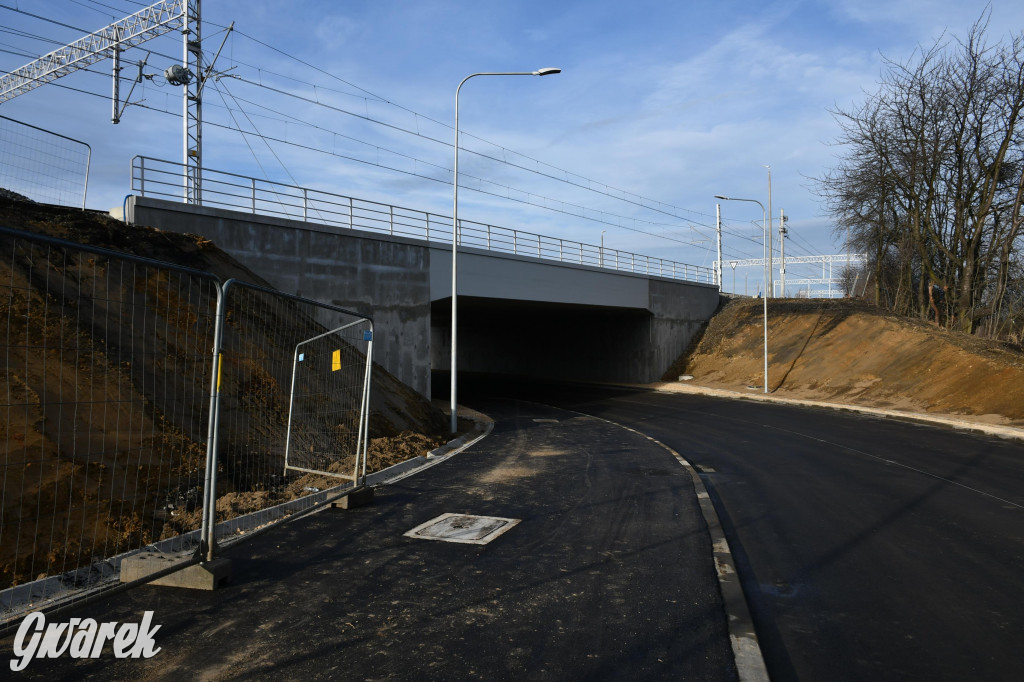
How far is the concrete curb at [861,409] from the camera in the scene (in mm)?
17902

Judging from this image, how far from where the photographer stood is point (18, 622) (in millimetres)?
4434

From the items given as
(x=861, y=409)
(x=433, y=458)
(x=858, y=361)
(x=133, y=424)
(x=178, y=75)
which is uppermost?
(x=178, y=75)

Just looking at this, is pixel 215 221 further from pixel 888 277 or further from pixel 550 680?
pixel 888 277

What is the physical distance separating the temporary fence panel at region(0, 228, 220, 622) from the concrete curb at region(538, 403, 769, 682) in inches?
194

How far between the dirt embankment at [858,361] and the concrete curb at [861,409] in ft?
3.44

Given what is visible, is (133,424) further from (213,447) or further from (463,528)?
(463,528)

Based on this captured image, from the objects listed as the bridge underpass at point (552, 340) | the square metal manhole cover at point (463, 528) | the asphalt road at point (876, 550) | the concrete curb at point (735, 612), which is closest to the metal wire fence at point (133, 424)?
the square metal manhole cover at point (463, 528)

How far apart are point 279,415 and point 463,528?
4839 millimetres

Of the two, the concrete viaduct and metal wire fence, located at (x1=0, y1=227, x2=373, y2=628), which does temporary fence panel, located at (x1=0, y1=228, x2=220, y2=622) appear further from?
the concrete viaduct

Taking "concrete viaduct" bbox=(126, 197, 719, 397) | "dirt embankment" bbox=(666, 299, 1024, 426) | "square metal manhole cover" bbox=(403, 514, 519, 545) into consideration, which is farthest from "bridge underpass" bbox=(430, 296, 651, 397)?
"square metal manhole cover" bbox=(403, 514, 519, 545)

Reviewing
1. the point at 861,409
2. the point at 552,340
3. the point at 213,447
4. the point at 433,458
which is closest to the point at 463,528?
the point at 213,447

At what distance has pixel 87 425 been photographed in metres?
7.57

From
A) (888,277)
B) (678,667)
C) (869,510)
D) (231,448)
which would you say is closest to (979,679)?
(678,667)

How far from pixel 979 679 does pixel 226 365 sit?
33.7ft
